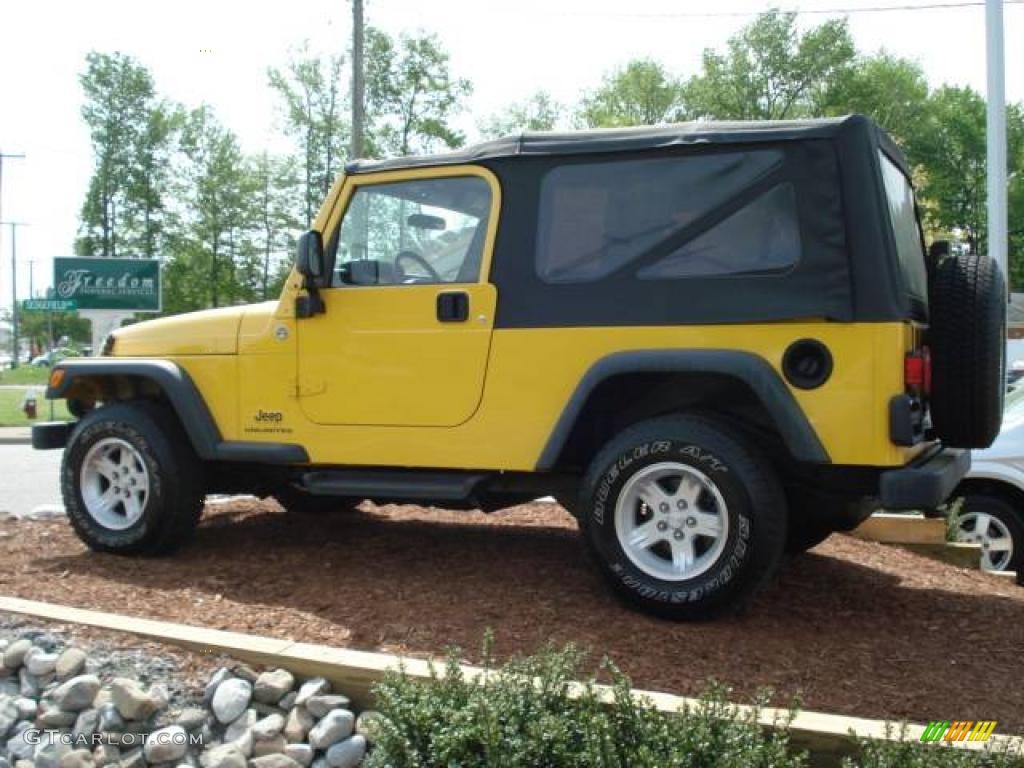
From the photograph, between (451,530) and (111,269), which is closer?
(451,530)

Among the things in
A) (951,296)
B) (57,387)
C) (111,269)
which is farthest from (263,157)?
(951,296)

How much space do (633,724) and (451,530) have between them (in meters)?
3.28

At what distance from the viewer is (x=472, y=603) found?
4.38 meters

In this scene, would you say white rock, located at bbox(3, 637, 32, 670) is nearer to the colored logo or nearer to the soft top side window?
the soft top side window

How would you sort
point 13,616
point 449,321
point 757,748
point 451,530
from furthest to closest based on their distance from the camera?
point 451,530, point 449,321, point 13,616, point 757,748

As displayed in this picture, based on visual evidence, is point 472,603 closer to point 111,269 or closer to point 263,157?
point 111,269

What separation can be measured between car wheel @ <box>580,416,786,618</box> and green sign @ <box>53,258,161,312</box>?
1625 centimetres

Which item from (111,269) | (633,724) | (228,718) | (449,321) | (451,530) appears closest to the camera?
(633,724)

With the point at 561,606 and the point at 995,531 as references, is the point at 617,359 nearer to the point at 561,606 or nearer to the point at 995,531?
the point at 561,606

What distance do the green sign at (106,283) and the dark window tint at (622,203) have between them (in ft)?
51.6

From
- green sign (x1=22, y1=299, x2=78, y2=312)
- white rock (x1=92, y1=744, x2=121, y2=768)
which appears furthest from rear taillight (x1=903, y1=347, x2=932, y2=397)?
green sign (x1=22, y1=299, x2=78, y2=312)

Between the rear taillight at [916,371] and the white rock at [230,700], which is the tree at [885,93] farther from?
the white rock at [230,700]

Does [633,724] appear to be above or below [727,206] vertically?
below

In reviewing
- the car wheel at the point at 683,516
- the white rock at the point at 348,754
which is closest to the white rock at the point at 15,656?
the white rock at the point at 348,754
